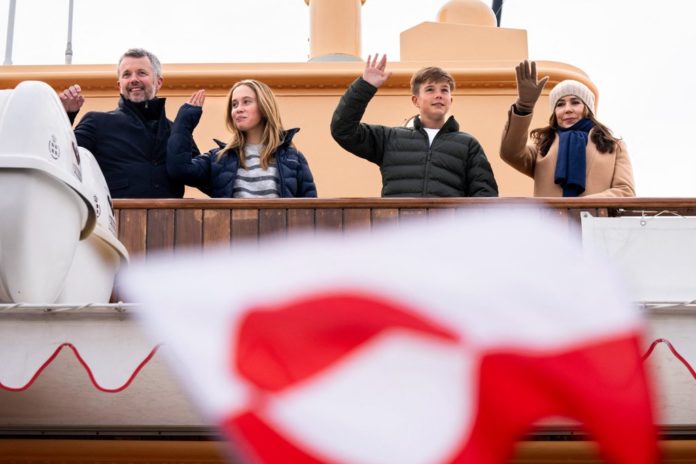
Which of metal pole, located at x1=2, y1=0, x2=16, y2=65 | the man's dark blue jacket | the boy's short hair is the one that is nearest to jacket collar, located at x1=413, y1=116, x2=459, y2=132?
the boy's short hair

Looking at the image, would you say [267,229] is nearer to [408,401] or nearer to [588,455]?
[588,455]

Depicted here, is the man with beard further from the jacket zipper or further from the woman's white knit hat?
the woman's white knit hat

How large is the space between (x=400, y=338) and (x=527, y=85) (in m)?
3.98

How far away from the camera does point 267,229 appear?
4.81 m

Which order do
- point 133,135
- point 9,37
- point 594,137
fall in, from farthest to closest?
point 9,37
point 594,137
point 133,135

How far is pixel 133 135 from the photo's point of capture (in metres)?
5.37

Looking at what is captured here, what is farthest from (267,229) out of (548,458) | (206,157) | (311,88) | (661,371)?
(311,88)

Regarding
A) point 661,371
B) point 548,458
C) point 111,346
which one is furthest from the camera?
point 548,458

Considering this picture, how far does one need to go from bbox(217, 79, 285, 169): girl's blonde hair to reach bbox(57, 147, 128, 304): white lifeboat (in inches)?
39.8

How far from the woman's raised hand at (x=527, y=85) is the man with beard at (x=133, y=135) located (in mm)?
1621

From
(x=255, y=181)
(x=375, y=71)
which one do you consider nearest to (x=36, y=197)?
(x=255, y=181)

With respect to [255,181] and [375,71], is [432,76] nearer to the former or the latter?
[375,71]

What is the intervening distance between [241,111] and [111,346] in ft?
6.86

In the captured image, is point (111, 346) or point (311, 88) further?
point (311, 88)
